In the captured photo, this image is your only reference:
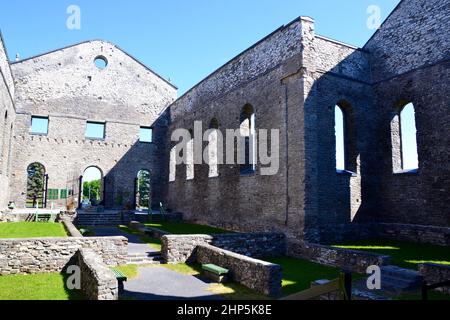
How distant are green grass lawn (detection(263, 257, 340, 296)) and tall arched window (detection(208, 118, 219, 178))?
28.1 feet

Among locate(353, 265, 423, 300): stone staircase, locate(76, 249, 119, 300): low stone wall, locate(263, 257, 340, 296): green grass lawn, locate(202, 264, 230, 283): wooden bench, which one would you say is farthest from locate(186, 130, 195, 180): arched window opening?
locate(353, 265, 423, 300): stone staircase

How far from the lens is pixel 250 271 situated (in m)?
8.78

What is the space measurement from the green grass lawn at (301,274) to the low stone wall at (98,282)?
12.4 feet

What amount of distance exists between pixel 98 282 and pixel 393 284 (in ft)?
21.0

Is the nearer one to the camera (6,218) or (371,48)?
(371,48)

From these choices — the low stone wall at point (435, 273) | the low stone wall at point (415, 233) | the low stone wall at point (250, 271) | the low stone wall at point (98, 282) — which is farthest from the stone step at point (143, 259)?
the low stone wall at point (415, 233)

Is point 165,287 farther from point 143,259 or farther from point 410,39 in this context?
point 410,39

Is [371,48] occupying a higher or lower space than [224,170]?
higher

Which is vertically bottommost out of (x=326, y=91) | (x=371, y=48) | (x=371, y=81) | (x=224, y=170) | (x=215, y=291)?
(x=215, y=291)

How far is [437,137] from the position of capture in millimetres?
12766
